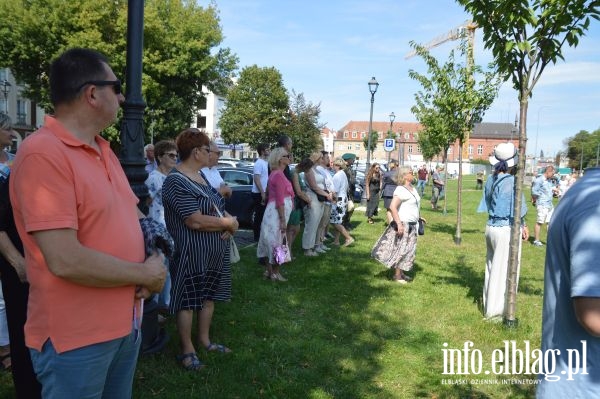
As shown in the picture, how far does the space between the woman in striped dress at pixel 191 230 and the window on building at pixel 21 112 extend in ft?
164

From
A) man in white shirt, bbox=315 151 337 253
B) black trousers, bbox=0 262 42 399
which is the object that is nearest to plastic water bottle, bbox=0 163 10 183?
black trousers, bbox=0 262 42 399

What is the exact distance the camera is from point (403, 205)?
7.46 m

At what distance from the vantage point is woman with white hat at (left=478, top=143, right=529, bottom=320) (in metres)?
5.82

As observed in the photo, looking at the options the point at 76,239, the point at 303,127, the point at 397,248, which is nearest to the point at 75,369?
the point at 76,239

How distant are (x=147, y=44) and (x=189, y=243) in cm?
2683

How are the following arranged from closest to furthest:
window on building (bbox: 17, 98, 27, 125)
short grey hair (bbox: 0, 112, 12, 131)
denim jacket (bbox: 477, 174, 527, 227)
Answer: short grey hair (bbox: 0, 112, 12, 131), denim jacket (bbox: 477, 174, 527, 227), window on building (bbox: 17, 98, 27, 125)

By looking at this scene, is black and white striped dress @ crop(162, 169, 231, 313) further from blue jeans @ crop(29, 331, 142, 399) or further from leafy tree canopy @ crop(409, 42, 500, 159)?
leafy tree canopy @ crop(409, 42, 500, 159)

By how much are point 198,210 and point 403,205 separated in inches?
166

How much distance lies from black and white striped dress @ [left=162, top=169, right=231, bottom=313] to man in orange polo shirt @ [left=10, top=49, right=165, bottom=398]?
80.3 inches

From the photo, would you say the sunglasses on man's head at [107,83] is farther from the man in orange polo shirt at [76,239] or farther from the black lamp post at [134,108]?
the black lamp post at [134,108]

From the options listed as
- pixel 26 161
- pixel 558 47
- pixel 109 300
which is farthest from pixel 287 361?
pixel 558 47

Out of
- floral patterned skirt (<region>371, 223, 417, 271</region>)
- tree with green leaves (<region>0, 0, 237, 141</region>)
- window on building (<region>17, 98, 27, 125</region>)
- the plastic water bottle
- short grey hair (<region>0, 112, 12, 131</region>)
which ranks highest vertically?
tree with green leaves (<region>0, 0, 237, 141</region>)

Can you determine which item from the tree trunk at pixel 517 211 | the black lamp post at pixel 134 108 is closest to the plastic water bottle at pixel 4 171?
the black lamp post at pixel 134 108

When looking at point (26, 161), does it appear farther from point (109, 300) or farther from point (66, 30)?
point (66, 30)
